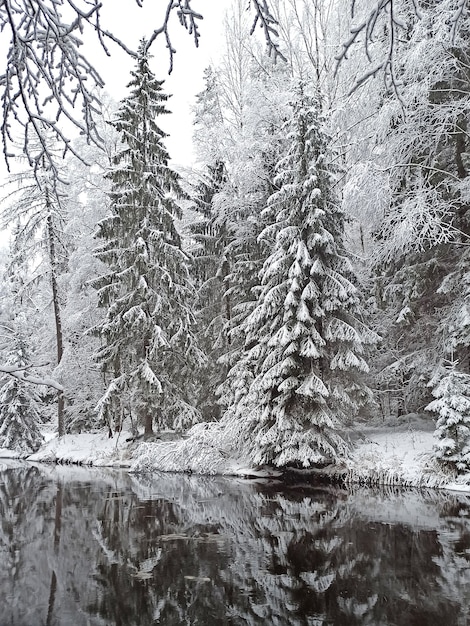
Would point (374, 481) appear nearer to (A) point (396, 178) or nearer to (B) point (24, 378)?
(A) point (396, 178)

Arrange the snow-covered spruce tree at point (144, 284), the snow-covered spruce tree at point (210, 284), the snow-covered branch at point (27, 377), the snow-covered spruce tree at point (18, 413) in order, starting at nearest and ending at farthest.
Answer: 1. the snow-covered branch at point (27, 377)
2. the snow-covered spruce tree at point (144, 284)
3. the snow-covered spruce tree at point (210, 284)
4. the snow-covered spruce tree at point (18, 413)

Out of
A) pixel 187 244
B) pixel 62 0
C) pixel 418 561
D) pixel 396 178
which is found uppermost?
pixel 187 244

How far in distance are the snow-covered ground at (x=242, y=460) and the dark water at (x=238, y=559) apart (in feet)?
2.22

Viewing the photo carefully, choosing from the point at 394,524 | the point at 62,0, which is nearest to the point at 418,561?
the point at 394,524

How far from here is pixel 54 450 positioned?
2222 centimetres

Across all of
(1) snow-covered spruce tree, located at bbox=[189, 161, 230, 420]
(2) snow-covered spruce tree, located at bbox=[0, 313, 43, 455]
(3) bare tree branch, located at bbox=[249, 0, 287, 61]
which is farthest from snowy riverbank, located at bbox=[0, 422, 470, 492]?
(3) bare tree branch, located at bbox=[249, 0, 287, 61]

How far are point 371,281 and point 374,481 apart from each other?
23.3 feet

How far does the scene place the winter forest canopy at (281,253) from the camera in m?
12.3

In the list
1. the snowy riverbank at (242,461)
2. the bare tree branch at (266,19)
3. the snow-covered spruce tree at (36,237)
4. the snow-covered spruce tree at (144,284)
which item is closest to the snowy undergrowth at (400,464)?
the snowy riverbank at (242,461)

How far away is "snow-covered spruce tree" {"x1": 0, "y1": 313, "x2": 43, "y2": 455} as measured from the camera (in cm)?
2391

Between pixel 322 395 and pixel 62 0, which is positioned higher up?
pixel 62 0

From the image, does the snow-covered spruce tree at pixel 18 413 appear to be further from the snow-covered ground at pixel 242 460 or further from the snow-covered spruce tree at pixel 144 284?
the snow-covered spruce tree at pixel 144 284

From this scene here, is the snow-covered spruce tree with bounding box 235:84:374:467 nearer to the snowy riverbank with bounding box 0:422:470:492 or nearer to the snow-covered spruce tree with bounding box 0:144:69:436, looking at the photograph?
the snowy riverbank with bounding box 0:422:470:492

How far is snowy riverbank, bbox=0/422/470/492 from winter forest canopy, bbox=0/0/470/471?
51 centimetres
